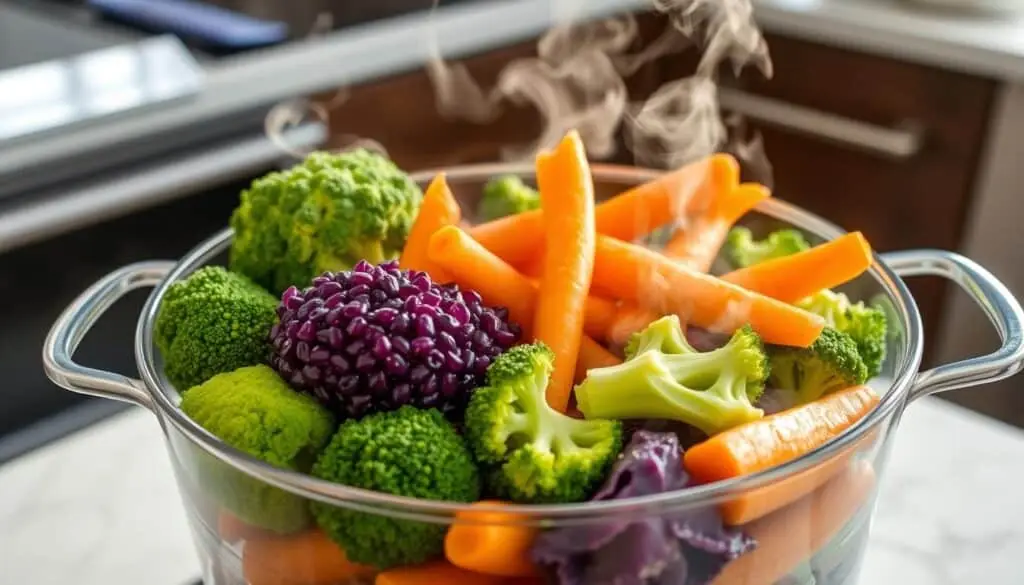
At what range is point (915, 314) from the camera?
550 mm

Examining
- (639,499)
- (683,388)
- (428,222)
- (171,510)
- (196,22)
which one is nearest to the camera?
(639,499)

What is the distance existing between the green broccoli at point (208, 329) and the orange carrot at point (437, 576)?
0.17 m

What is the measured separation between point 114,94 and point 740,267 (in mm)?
933

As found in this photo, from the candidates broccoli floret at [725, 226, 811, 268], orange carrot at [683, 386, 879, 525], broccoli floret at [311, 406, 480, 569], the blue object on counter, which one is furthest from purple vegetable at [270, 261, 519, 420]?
the blue object on counter

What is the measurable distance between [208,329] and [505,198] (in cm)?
24

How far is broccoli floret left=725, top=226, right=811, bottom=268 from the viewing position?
26.0 inches

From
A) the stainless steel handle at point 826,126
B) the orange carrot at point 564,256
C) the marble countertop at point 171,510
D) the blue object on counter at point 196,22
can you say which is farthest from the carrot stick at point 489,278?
the stainless steel handle at point 826,126

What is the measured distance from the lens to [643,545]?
1.30 ft

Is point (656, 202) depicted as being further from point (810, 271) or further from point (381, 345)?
point (381, 345)

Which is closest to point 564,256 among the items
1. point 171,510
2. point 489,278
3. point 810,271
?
point 489,278

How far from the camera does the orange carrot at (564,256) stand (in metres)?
0.55

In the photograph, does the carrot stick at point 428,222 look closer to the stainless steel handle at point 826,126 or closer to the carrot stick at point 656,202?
the carrot stick at point 656,202

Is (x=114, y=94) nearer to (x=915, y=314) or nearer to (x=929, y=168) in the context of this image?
(x=915, y=314)

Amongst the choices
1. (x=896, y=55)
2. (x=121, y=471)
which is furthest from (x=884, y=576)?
(x=896, y=55)
